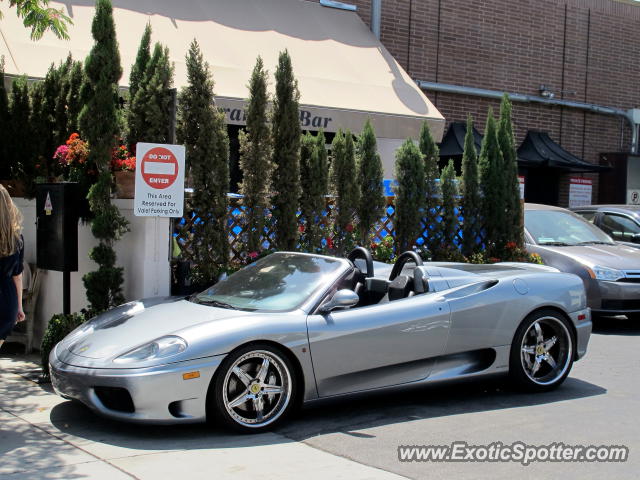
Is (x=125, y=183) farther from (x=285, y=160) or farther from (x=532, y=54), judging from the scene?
(x=532, y=54)

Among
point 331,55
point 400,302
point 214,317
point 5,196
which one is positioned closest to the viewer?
point 5,196

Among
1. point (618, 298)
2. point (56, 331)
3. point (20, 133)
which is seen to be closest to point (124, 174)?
point (56, 331)

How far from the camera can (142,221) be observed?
7.90m

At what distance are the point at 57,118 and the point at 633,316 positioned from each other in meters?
8.32

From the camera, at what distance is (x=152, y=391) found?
5164 millimetres

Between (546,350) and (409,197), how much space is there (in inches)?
173

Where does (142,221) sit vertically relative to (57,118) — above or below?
below

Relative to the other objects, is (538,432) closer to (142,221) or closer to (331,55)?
(142,221)

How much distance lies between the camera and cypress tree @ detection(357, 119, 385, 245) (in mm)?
10477

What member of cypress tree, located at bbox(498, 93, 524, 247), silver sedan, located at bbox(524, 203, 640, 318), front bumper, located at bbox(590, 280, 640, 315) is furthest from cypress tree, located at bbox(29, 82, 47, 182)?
front bumper, located at bbox(590, 280, 640, 315)

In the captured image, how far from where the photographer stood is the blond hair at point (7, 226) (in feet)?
17.2

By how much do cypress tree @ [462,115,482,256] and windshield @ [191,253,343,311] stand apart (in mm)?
5316

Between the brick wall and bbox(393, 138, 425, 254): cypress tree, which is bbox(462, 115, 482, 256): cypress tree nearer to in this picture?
bbox(393, 138, 425, 254): cypress tree

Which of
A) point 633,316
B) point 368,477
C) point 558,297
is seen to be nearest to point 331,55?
point 633,316
